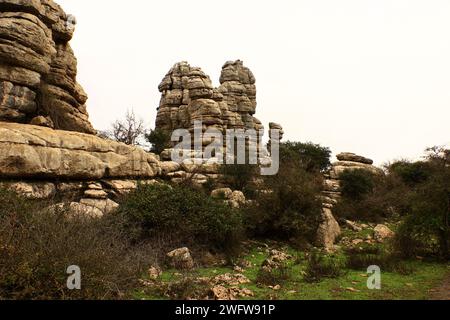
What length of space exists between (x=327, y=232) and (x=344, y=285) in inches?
275

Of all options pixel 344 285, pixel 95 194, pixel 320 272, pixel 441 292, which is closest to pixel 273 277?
pixel 320 272

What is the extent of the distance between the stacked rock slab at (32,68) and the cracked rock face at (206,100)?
1935 cm

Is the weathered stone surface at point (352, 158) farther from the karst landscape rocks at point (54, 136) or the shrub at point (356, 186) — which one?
the karst landscape rocks at point (54, 136)

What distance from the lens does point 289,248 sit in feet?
47.5

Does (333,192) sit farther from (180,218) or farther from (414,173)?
(180,218)

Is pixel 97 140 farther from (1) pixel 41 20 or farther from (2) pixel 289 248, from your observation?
(2) pixel 289 248

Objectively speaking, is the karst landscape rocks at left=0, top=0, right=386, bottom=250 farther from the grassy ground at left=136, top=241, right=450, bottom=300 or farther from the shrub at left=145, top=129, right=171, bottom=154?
the shrub at left=145, top=129, right=171, bottom=154

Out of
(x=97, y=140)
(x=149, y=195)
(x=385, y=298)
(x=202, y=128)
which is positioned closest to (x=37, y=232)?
(x=149, y=195)

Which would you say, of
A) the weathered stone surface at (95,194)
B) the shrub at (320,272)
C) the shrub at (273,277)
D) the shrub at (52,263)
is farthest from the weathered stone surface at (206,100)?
the shrub at (52,263)

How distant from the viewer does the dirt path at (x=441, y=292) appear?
7998 millimetres

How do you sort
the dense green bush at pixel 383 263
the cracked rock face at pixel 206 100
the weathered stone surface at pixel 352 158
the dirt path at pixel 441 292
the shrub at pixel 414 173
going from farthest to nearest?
the cracked rock face at pixel 206 100 < the weathered stone surface at pixel 352 158 < the shrub at pixel 414 173 < the dense green bush at pixel 383 263 < the dirt path at pixel 441 292
